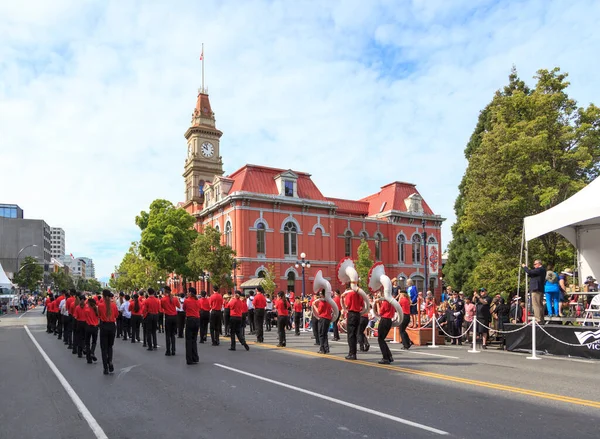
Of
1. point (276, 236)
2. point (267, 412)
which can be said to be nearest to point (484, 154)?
point (267, 412)

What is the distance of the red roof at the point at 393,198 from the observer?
6103 cm

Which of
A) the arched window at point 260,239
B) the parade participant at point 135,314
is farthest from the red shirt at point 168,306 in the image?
the arched window at point 260,239

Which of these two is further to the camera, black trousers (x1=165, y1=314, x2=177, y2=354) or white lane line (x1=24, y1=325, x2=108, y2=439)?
black trousers (x1=165, y1=314, x2=177, y2=354)

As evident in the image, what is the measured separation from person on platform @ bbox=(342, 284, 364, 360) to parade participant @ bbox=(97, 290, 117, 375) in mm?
5624

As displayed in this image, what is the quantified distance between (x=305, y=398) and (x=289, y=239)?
43.0 meters

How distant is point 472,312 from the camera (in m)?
17.8

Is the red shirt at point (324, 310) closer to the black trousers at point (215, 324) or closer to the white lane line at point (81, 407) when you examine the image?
the black trousers at point (215, 324)

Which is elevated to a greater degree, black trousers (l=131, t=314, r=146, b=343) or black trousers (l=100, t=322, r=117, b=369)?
black trousers (l=100, t=322, r=117, b=369)

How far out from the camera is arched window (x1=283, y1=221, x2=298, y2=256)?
168ft

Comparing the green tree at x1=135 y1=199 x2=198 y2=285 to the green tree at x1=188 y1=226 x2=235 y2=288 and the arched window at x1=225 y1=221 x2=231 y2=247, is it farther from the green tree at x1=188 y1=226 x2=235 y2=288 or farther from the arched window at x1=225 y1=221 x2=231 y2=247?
the green tree at x1=188 y1=226 x2=235 y2=288

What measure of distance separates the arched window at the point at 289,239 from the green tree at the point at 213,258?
7.33 metres

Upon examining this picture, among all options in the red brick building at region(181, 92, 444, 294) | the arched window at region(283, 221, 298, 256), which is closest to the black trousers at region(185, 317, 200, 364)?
the red brick building at region(181, 92, 444, 294)

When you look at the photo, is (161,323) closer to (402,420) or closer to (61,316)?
(61,316)

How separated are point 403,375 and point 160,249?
137 feet
